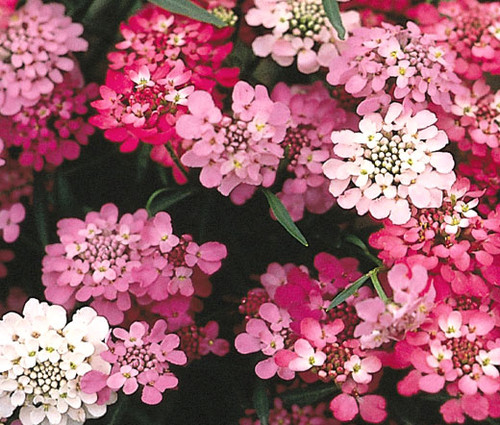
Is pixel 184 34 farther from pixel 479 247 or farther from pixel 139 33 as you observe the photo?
pixel 479 247

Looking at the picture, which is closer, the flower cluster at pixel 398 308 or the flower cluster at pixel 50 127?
the flower cluster at pixel 398 308

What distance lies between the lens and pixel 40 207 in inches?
39.2

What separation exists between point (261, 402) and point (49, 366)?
0.24 metres

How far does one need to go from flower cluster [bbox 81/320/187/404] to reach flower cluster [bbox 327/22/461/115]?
34cm

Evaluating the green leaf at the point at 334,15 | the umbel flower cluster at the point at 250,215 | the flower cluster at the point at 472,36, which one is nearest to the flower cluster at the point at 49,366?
the umbel flower cluster at the point at 250,215

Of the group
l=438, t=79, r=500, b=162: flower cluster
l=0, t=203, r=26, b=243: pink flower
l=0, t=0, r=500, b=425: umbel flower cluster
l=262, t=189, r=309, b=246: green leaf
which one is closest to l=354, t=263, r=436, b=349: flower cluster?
l=0, t=0, r=500, b=425: umbel flower cluster

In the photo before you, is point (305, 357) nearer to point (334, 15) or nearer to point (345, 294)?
point (345, 294)

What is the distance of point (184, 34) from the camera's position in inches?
37.0

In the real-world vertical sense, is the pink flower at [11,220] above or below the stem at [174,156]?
below

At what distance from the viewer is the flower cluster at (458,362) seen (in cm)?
72

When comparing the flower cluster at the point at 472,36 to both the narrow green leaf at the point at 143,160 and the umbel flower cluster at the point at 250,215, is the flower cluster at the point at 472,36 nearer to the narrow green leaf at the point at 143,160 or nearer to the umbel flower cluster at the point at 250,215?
the umbel flower cluster at the point at 250,215

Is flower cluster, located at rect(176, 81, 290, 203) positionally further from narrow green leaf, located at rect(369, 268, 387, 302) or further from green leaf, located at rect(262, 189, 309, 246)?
narrow green leaf, located at rect(369, 268, 387, 302)

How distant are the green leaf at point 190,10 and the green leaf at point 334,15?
128 mm

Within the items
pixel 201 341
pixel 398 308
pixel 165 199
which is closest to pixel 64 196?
pixel 165 199
